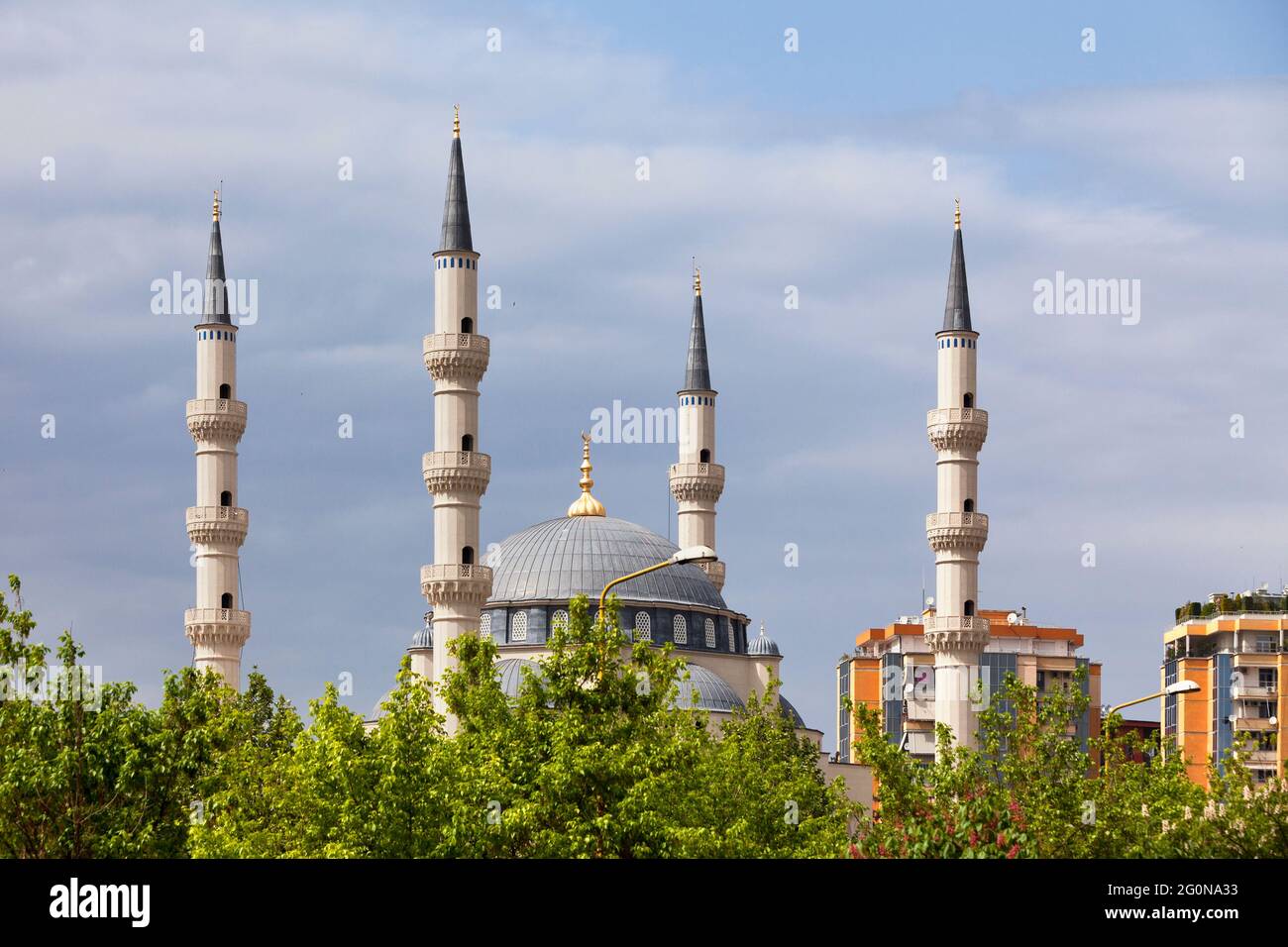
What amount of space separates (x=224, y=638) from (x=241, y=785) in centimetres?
3286

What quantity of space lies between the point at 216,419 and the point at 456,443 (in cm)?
1024

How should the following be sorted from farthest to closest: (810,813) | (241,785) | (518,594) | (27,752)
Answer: (518,594) → (810,813) → (241,785) → (27,752)

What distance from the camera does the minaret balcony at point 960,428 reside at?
71.7 meters

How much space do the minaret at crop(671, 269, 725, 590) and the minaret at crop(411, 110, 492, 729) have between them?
750 inches

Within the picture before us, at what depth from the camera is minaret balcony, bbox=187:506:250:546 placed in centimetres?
7038

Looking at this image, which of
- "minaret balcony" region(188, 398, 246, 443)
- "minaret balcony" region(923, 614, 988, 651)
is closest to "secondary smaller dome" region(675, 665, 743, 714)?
"minaret balcony" region(923, 614, 988, 651)

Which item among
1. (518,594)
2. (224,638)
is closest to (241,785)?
(224,638)

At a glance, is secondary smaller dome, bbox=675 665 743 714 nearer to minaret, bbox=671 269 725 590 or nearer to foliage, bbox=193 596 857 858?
minaret, bbox=671 269 725 590

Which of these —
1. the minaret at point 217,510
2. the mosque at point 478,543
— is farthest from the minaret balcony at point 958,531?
the minaret at point 217,510

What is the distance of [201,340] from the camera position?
239 feet

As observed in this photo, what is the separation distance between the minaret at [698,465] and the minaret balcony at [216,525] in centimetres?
1904
